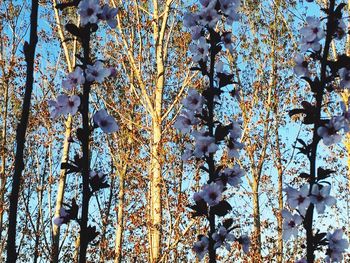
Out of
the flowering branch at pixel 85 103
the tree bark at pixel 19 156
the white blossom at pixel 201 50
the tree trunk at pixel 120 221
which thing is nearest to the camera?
the tree bark at pixel 19 156

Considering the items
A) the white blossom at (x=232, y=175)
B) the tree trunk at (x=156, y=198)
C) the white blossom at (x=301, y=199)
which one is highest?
the tree trunk at (x=156, y=198)

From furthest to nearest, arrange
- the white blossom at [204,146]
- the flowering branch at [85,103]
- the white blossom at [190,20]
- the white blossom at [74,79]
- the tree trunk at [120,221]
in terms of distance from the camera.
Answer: the tree trunk at [120,221] < the white blossom at [190,20] < the white blossom at [204,146] < the white blossom at [74,79] < the flowering branch at [85,103]

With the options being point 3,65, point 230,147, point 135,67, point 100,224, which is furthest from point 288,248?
point 230,147

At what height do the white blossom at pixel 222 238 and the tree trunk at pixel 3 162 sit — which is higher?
the tree trunk at pixel 3 162

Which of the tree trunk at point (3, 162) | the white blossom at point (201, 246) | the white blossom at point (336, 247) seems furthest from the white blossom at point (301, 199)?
the tree trunk at point (3, 162)

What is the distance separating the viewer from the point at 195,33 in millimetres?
3098

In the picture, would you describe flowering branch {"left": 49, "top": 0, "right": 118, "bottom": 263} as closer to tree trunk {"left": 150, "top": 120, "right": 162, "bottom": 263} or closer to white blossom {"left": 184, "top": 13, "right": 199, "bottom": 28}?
white blossom {"left": 184, "top": 13, "right": 199, "bottom": 28}

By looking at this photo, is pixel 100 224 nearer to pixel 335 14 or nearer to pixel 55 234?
pixel 55 234

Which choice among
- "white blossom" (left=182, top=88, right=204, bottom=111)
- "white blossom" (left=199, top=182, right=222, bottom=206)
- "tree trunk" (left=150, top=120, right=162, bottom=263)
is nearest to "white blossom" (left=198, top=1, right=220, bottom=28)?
"white blossom" (left=182, top=88, right=204, bottom=111)

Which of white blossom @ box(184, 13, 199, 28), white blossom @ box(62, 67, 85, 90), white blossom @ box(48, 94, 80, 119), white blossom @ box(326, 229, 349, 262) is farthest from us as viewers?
white blossom @ box(184, 13, 199, 28)

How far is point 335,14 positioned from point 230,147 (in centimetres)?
98

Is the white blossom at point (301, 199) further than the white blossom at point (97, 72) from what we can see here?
Yes

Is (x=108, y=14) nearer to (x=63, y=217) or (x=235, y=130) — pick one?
(x=63, y=217)

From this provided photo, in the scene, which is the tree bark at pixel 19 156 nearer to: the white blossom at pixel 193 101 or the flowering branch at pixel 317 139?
the flowering branch at pixel 317 139
